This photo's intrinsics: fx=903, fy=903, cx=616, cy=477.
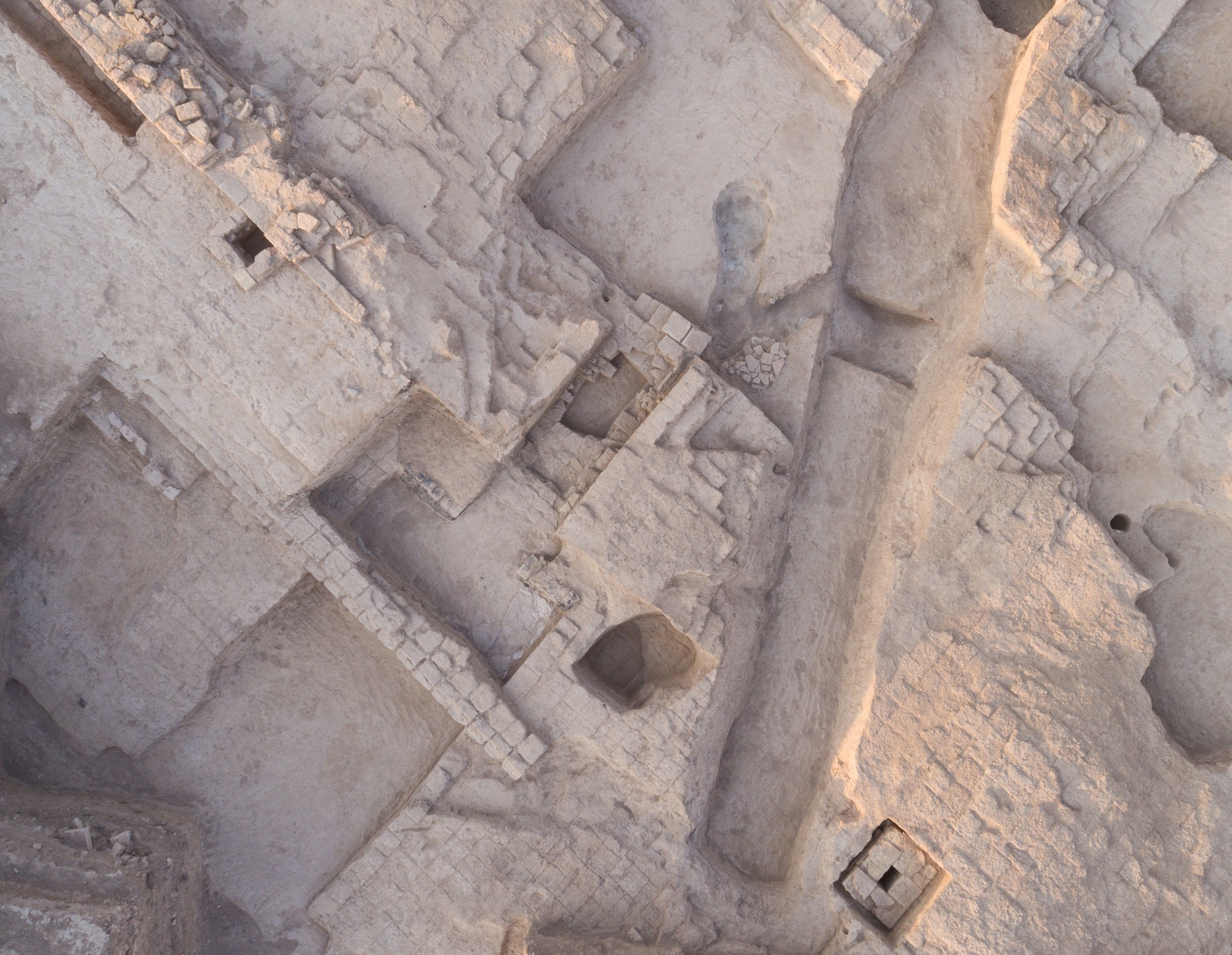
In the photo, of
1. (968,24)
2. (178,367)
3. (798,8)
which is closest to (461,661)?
(178,367)

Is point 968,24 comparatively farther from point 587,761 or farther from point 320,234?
point 587,761

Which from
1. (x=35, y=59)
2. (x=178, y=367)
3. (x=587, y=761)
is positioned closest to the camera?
(x=35, y=59)

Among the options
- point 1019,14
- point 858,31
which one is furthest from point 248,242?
point 1019,14

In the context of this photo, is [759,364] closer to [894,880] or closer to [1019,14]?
[1019,14]

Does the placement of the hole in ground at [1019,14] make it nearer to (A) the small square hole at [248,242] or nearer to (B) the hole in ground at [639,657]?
(B) the hole in ground at [639,657]

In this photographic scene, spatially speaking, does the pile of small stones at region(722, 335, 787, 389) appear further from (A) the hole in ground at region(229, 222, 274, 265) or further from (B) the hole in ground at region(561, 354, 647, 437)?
(A) the hole in ground at region(229, 222, 274, 265)
